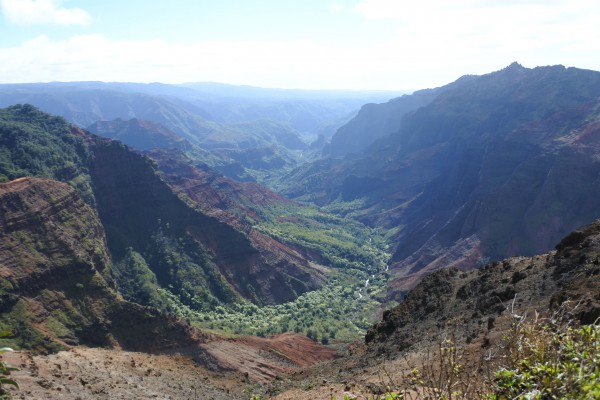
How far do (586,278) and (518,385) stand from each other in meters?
21.5

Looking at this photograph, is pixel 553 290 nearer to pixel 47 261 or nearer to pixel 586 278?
pixel 586 278

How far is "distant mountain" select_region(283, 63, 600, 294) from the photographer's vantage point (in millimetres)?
97875

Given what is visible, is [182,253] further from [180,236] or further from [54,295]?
[54,295]

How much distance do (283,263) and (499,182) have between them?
70.2 m

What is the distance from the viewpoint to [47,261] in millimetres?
52500

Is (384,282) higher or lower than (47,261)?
lower

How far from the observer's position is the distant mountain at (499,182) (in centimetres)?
9788

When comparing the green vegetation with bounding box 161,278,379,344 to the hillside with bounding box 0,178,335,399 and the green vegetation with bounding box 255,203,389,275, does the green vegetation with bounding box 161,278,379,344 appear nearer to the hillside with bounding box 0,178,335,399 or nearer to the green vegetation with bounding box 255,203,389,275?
the hillside with bounding box 0,178,335,399

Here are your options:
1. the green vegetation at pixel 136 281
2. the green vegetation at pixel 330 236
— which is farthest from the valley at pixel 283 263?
the green vegetation at pixel 330 236

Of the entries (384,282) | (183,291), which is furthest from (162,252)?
(384,282)

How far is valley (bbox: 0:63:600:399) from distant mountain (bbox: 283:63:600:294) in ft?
1.81

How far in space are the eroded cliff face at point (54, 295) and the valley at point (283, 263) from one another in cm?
19

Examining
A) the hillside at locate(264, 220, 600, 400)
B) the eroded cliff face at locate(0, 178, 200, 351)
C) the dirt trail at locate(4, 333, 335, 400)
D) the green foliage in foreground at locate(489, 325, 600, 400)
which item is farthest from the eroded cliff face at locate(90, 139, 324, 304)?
the green foliage in foreground at locate(489, 325, 600, 400)

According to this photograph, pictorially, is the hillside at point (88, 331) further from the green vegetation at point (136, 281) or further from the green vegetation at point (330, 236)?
the green vegetation at point (330, 236)
